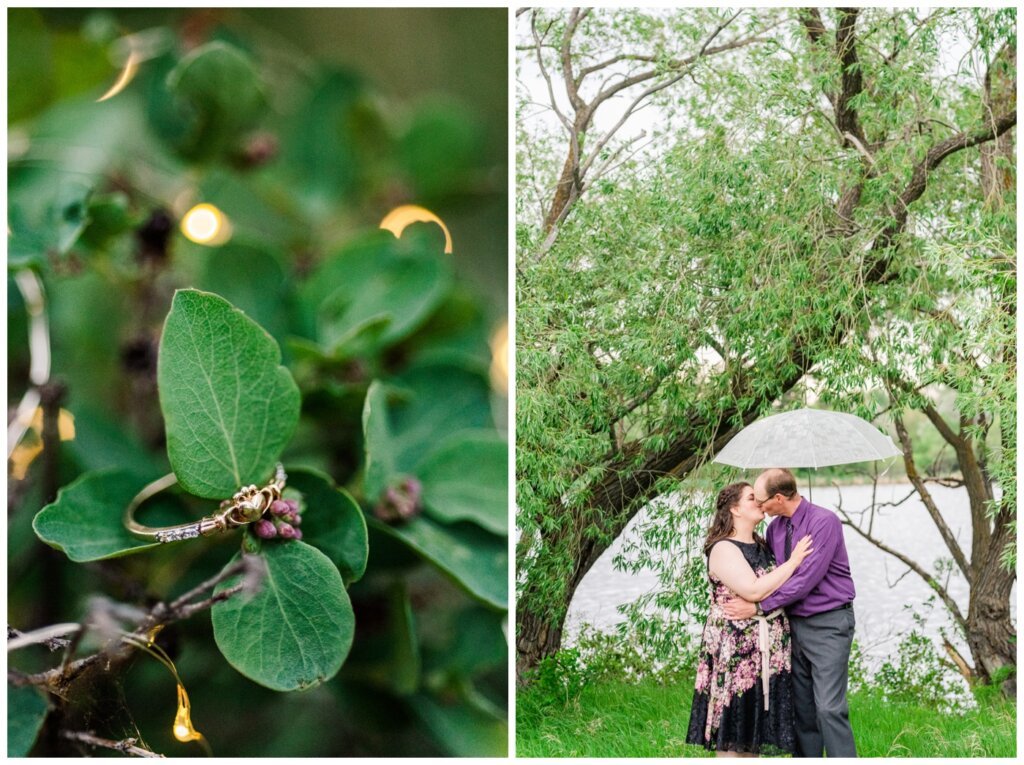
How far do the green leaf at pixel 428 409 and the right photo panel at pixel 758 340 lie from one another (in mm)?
352

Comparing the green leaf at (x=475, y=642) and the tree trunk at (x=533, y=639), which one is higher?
the green leaf at (x=475, y=642)

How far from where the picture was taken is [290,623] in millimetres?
660

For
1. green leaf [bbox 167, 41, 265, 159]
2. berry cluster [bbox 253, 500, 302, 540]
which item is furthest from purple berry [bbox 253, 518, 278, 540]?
green leaf [bbox 167, 41, 265, 159]

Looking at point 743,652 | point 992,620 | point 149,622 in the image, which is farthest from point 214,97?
point 992,620

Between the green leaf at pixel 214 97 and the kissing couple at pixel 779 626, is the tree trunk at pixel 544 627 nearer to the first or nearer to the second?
the kissing couple at pixel 779 626

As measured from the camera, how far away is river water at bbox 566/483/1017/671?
3.50 ft

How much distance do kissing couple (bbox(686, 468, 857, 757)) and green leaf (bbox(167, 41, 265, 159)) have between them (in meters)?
0.72

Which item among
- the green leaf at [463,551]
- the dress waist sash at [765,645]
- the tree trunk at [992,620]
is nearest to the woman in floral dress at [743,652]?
the dress waist sash at [765,645]

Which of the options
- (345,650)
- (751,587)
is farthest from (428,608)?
(751,587)

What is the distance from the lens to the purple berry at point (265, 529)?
0.65 meters

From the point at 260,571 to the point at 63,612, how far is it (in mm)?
169

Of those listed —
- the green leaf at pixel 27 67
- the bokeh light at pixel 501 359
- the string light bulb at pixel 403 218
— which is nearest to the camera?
the green leaf at pixel 27 67

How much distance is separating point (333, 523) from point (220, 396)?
0.45 feet

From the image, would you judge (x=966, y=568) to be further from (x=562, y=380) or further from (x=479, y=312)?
(x=479, y=312)
